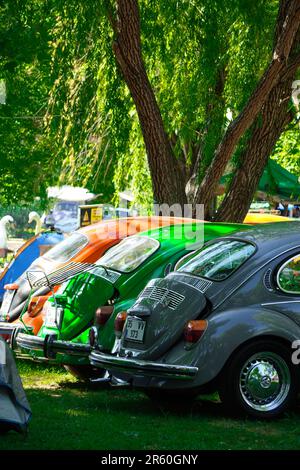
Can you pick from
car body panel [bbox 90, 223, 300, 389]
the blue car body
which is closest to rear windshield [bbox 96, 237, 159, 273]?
car body panel [bbox 90, 223, 300, 389]

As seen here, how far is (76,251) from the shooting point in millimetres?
13141

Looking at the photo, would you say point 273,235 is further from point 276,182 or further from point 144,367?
point 276,182

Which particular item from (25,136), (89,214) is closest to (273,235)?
(89,214)

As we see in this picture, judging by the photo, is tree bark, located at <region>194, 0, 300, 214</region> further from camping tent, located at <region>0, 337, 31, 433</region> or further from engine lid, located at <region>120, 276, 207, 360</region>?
camping tent, located at <region>0, 337, 31, 433</region>

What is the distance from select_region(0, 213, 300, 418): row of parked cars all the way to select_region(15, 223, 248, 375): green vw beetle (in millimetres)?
12

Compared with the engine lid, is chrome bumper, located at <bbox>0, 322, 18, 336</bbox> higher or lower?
lower

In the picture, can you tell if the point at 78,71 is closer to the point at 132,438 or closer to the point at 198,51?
the point at 198,51

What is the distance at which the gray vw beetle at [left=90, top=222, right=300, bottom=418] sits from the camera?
9.11 m

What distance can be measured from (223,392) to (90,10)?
24.0 feet

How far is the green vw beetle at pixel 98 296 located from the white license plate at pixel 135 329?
2.43 ft

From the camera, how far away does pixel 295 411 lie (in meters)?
9.72

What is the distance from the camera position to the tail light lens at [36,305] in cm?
1219


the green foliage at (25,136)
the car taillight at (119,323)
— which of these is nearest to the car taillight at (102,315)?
the car taillight at (119,323)

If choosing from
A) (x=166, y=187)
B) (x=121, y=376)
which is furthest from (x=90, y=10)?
(x=121, y=376)
